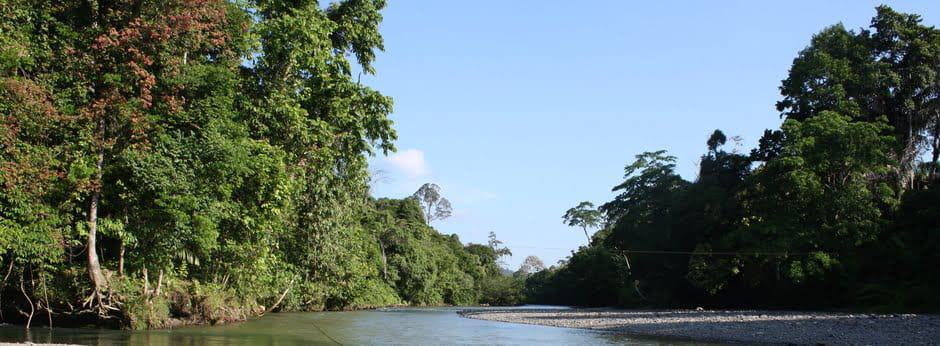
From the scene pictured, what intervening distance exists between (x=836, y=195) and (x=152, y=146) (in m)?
33.7

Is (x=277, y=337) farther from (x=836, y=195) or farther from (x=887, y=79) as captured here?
(x=887, y=79)

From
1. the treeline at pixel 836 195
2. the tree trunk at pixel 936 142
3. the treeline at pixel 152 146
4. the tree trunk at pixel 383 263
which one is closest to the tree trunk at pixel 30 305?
the treeline at pixel 152 146

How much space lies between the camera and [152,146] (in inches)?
834

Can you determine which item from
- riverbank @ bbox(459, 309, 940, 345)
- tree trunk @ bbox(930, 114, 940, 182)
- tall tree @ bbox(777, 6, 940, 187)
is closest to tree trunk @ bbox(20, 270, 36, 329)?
riverbank @ bbox(459, 309, 940, 345)

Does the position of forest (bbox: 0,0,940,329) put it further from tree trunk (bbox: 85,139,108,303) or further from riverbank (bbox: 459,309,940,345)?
riverbank (bbox: 459,309,940,345)

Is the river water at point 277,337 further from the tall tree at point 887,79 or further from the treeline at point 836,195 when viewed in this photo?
the tall tree at point 887,79

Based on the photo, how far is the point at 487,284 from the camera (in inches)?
4097

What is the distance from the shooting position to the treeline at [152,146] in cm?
1972

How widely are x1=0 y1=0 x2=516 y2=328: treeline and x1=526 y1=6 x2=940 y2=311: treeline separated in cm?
2558

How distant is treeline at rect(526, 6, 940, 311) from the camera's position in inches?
1513

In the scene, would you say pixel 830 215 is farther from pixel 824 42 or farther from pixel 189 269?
pixel 189 269

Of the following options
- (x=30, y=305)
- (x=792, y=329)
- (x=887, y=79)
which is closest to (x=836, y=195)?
(x=887, y=79)

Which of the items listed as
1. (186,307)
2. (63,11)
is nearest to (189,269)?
(186,307)

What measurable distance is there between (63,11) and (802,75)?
41.3 metres
